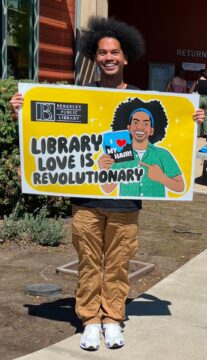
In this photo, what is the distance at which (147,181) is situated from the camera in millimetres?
3986

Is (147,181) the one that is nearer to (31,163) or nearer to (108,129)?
(108,129)

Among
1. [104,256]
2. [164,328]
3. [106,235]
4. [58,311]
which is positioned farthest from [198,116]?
[58,311]

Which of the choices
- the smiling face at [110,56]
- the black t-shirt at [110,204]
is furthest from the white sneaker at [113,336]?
the smiling face at [110,56]

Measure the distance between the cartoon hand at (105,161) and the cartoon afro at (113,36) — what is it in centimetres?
64

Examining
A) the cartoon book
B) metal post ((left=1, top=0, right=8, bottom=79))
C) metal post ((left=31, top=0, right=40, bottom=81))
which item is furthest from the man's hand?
metal post ((left=31, top=0, right=40, bottom=81))

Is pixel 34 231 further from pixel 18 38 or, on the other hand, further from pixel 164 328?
pixel 18 38

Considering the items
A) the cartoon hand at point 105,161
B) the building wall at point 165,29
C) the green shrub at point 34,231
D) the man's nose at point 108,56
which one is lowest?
the green shrub at point 34,231

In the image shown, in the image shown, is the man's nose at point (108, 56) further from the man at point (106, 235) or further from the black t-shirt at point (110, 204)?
the black t-shirt at point (110, 204)

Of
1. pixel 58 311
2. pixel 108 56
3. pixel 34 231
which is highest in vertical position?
pixel 108 56

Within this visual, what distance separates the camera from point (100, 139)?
3.92 metres

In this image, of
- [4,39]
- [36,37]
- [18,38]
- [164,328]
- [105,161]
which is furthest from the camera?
[36,37]

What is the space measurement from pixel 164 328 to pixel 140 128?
4.53 ft

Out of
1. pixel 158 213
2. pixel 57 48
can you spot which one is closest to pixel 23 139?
pixel 158 213

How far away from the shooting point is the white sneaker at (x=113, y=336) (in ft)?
12.5
